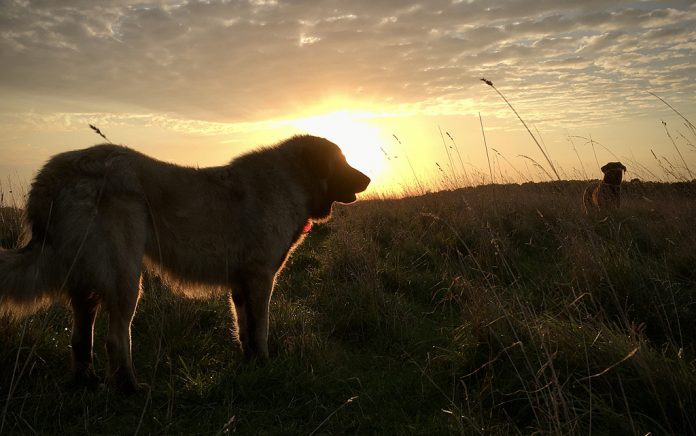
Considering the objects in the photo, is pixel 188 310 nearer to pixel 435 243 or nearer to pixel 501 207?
pixel 435 243

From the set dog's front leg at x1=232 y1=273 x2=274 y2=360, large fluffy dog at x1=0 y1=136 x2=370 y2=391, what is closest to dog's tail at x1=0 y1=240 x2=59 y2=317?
large fluffy dog at x1=0 y1=136 x2=370 y2=391

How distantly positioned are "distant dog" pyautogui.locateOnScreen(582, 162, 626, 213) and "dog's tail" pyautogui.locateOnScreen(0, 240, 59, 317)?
29.9 ft

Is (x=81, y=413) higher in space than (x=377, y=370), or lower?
higher

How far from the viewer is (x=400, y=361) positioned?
401 centimetres

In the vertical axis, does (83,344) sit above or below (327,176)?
below

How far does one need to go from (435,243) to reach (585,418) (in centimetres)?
472

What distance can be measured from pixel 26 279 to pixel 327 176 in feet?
8.66

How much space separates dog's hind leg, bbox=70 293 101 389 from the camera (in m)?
3.42

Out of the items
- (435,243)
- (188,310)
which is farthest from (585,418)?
(435,243)

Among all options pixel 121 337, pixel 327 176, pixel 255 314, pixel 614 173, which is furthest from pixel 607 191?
pixel 121 337

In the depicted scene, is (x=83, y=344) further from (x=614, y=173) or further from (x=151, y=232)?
(x=614, y=173)

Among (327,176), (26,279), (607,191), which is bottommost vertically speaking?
(607,191)

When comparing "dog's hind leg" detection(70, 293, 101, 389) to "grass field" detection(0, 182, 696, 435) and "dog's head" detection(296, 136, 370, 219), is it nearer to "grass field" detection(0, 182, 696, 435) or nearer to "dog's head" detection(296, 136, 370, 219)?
"grass field" detection(0, 182, 696, 435)

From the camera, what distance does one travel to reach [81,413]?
124 inches
